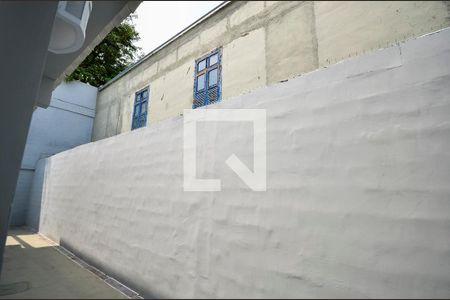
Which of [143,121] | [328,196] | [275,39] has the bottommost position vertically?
[328,196]

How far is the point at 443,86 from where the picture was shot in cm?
175

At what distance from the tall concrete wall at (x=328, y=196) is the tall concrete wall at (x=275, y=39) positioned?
122 inches

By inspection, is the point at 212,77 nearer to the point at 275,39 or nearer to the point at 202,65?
the point at 202,65

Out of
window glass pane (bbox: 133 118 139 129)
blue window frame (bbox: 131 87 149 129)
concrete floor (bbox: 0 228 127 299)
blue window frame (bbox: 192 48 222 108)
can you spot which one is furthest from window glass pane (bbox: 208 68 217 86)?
concrete floor (bbox: 0 228 127 299)

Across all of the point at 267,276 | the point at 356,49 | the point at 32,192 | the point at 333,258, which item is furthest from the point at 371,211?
the point at 32,192

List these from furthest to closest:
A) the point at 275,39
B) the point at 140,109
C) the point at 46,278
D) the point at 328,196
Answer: the point at 140,109 → the point at 275,39 → the point at 46,278 → the point at 328,196

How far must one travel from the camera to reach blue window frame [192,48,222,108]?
23.0 ft

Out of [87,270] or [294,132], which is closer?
[294,132]

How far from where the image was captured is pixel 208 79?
732 centimetres

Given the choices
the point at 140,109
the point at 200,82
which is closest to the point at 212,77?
the point at 200,82

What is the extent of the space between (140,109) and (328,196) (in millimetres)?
9083

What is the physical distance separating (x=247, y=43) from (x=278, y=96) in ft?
14.5

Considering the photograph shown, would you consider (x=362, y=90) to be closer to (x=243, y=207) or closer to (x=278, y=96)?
(x=278, y=96)

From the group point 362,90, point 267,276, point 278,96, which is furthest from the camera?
point 278,96
